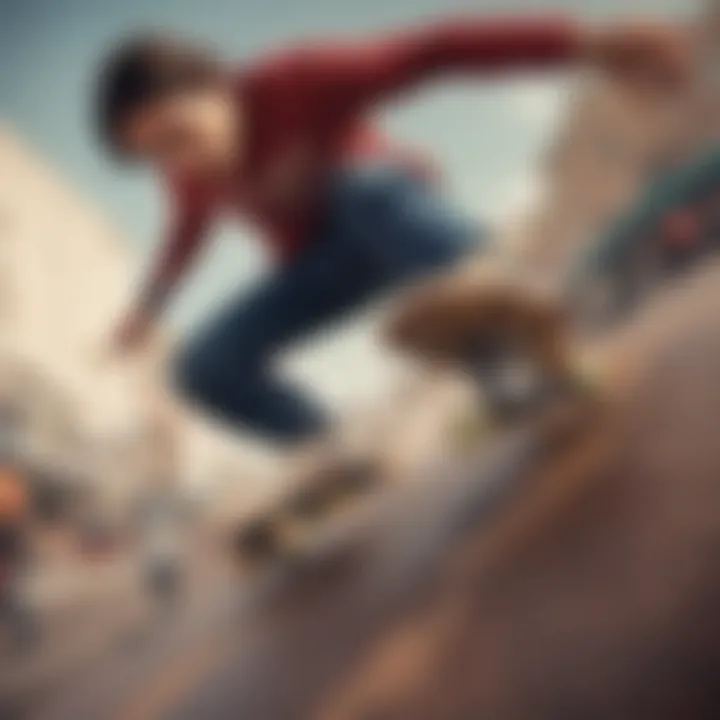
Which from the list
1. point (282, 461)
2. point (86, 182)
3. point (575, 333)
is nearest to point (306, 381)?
point (282, 461)

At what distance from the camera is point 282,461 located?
1397 mm

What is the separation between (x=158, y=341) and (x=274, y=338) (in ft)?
0.60

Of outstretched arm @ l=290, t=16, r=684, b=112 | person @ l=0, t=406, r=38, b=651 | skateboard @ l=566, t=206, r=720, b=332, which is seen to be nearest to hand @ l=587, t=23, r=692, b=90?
outstretched arm @ l=290, t=16, r=684, b=112

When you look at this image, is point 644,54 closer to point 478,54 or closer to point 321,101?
point 478,54

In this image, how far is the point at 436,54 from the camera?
1.42 meters

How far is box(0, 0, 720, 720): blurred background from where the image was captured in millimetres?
1314

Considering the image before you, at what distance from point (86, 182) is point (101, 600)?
1.69 ft

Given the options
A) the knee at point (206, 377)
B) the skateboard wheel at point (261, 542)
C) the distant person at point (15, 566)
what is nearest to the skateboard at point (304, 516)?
the skateboard wheel at point (261, 542)

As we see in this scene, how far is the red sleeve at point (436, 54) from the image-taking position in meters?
1.37

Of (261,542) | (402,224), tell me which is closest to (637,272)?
(402,224)

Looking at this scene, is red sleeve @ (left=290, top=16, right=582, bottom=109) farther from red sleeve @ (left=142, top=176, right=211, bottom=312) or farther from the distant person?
the distant person

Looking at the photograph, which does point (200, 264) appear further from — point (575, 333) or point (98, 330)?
point (575, 333)

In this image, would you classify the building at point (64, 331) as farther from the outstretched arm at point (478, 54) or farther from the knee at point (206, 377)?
the outstretched arm at point (478, 54)

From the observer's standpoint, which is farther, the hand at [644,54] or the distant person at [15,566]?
the distant person at [15,566]
